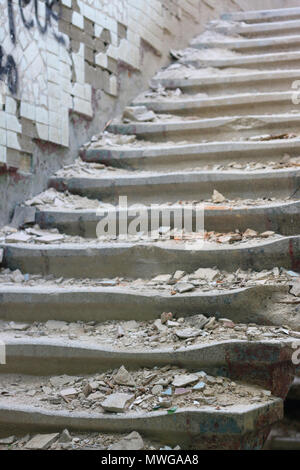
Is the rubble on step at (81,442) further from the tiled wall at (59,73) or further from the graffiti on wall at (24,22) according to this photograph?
the graffiti on wall at (24,22)

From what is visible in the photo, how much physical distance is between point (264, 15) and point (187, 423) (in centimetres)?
505

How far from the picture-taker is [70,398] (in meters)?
2.04

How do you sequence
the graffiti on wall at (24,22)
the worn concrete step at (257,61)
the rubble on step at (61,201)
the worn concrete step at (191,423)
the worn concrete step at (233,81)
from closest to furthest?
the worn concrete step at (191,423), the graffiti on wall at (24,22), the rubble on step at (61,201), the worn concrete step at (233,81), the worn concrete step at (257,61)

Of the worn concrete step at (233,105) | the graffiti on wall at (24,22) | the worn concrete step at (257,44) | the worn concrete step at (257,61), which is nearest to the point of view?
the graffiti on wall at (24,22)

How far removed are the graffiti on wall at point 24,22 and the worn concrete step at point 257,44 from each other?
2081mm

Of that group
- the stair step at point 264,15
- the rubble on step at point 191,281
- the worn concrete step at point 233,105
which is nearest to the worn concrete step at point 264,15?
the stair step at point 264,15

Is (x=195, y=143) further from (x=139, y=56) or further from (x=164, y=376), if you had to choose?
(x=164, y=376)

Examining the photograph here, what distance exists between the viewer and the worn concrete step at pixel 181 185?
2.90 meters

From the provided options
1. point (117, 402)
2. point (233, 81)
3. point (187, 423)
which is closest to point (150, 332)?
point (117, 402)

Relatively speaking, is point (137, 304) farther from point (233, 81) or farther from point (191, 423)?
point (233, 81)

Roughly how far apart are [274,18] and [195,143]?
2758 mm

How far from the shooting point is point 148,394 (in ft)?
6.40

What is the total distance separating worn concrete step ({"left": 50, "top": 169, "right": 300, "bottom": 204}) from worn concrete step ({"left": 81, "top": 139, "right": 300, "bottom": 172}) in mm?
143

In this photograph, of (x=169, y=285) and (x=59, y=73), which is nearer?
(x=169, y=285)
